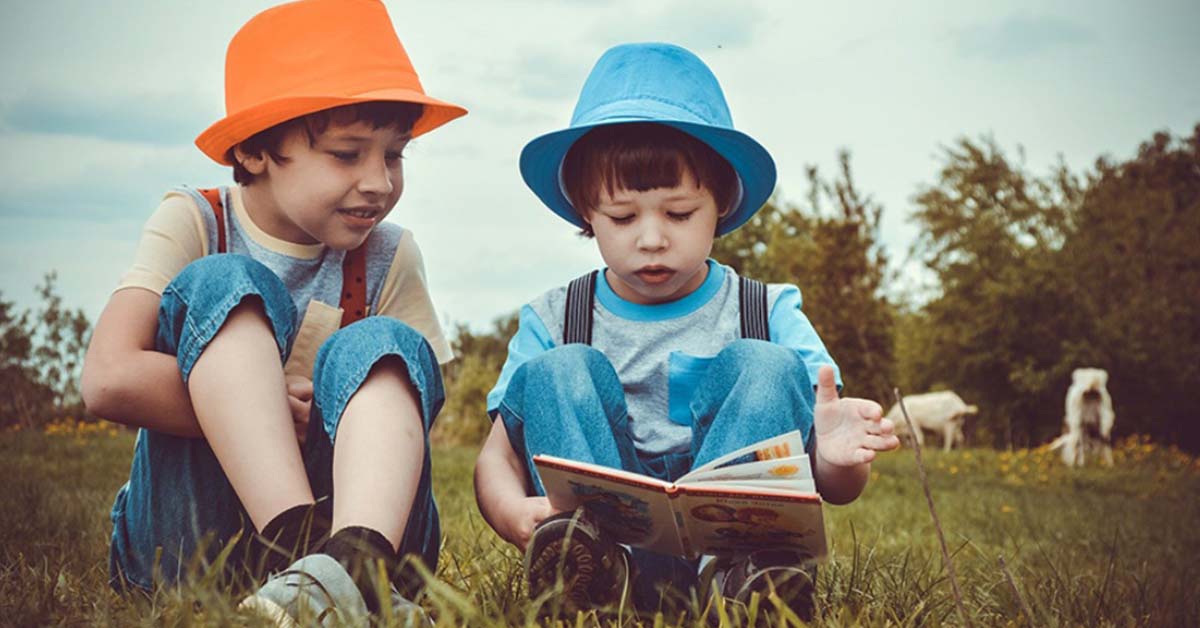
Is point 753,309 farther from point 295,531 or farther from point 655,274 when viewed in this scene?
point 295,531

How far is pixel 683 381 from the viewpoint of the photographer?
7.32 feet

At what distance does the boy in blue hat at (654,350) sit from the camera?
6.20 ft

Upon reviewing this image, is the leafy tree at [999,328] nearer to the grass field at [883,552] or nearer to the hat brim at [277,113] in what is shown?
the grass field at [883,552]

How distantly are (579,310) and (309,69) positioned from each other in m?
0.80

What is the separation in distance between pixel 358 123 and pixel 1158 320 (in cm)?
1594

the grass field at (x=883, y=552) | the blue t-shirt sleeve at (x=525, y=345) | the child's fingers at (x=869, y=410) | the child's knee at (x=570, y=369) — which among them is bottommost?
the grass field at (x=883, y=552)

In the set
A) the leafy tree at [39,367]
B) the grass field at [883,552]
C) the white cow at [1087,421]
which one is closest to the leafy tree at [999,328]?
the white cow at [1087,421]

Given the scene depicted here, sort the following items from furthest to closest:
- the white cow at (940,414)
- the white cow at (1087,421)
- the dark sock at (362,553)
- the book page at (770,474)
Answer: the white cow at (940,414), the white cow at (1087,421), the book page at (770,474), the dark sock at (362,553)

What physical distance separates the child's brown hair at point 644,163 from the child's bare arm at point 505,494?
59 cm

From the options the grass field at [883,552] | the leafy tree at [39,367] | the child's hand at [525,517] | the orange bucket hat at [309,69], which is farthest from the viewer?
the leafy tree at [39,367]

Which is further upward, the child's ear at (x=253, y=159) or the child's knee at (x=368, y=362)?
the child's ear at (x=253, y=159)

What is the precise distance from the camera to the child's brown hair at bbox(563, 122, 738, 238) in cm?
220

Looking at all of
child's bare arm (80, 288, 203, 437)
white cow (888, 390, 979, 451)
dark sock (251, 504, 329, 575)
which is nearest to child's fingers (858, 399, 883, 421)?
dark sock (251, 504, 329, 575)

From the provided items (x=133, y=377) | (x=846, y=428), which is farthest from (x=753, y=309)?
(x=133, y=377)
